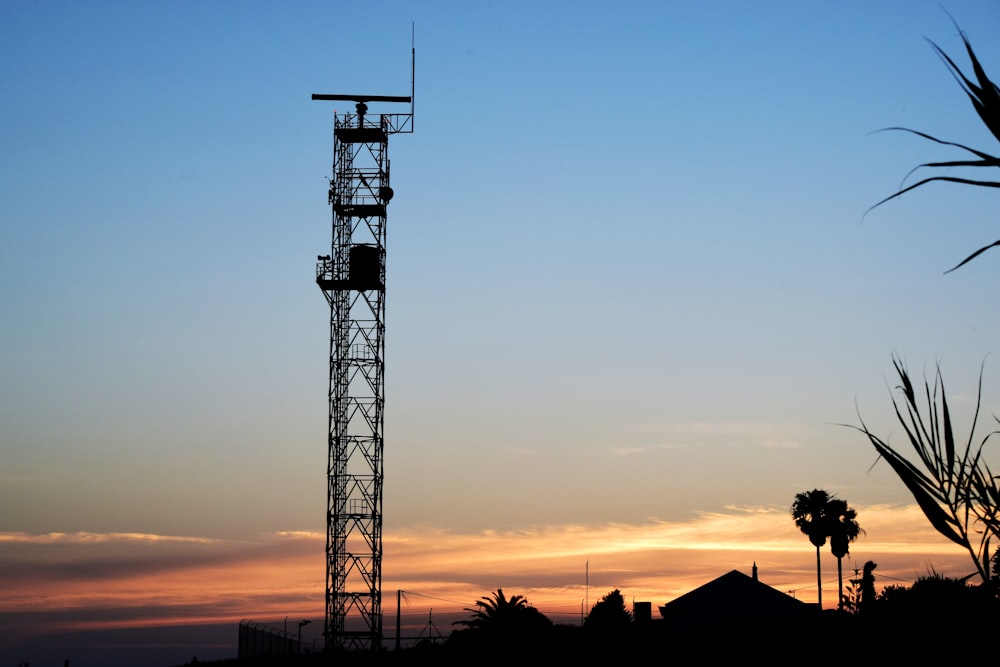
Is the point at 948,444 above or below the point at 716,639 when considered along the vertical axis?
above

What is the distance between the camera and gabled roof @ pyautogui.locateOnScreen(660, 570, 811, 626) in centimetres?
7256

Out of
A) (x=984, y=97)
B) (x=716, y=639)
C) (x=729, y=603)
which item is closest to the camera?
(x=984, y=97)

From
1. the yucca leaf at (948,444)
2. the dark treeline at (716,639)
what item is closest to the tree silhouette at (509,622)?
the dark treeline at (716,639)

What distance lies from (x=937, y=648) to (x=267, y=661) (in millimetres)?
42412

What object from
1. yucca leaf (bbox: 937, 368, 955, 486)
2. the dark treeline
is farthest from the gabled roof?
yucca leaf (bbox: 937, 368, 955, 486)

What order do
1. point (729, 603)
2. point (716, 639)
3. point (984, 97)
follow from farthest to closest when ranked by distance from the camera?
point (729, 603), point (716, 639), point (984, 97)

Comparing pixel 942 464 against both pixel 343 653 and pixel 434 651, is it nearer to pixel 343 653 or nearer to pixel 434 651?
pixel 434 651

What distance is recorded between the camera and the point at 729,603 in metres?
73.6

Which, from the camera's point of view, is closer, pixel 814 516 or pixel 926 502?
pixel 926 502

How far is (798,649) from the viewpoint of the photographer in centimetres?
4316

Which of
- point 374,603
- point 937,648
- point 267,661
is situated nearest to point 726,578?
point 374,603

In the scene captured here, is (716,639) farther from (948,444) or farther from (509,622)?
(948,444)

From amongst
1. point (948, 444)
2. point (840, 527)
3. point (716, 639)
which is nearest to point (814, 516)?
point (840, 527)

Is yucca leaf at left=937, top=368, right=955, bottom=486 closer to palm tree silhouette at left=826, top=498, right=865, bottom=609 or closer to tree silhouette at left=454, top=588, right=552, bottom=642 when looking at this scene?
tree silhouette at left=454, top=588, right=552, bottom=642
